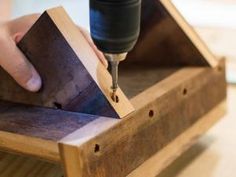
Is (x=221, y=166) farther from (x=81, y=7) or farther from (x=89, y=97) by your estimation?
(x=81, y=7)

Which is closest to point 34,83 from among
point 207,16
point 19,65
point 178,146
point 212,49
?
point 19,65

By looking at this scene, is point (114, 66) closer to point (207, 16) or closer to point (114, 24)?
point (114, 24)

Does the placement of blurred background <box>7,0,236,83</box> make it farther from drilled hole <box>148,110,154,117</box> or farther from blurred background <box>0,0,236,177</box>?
drilled hole <box>148,110,154,117</box>

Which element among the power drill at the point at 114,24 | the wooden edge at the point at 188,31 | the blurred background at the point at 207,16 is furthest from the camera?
the blurred background at the point at 207,16

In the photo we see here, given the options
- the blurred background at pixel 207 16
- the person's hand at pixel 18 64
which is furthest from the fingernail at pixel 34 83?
the blurred background at pixel 207 16

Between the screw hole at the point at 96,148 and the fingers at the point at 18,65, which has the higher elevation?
the fingers at the point at 18,65

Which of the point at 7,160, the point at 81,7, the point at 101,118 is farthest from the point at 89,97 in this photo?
the point at 81,7

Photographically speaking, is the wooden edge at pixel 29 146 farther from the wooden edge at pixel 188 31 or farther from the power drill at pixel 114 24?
the wooden edge at pixel 188 31

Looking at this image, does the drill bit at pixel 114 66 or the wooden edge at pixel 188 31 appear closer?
the drill bit at pixel 114 66
